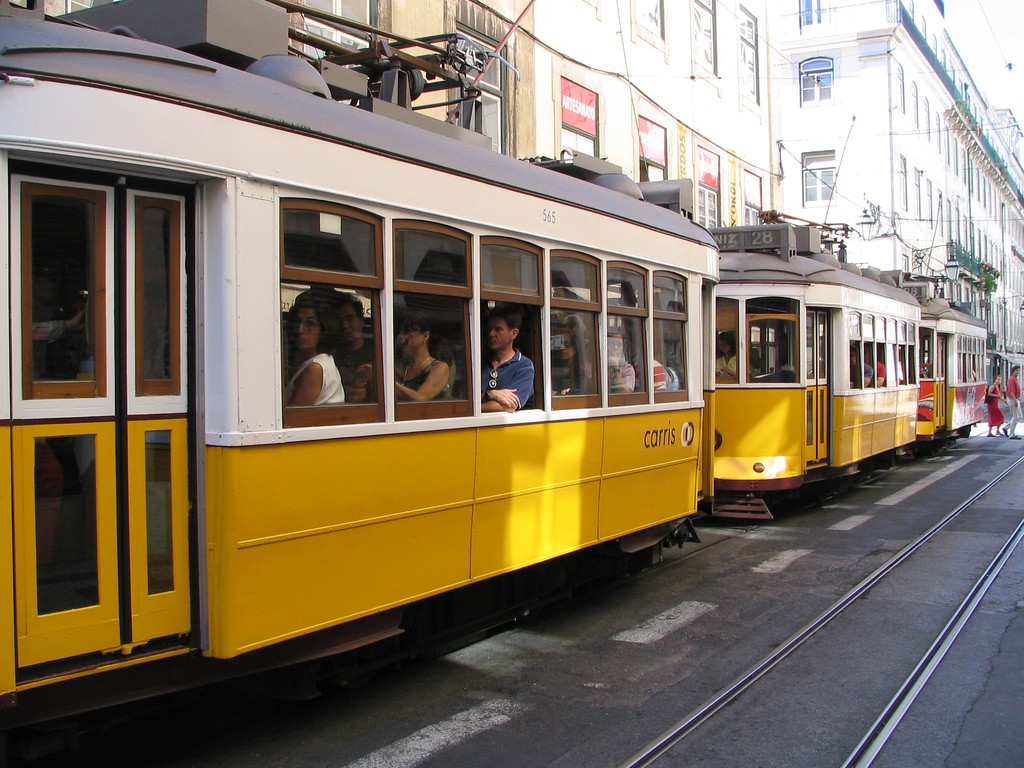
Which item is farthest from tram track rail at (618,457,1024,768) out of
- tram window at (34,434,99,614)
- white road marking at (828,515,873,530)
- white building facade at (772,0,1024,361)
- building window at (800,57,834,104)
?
building window at (800,57,834,104)

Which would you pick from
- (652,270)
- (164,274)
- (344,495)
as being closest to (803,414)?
(652,270)

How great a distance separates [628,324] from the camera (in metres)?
6.49

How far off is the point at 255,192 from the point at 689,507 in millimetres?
4743

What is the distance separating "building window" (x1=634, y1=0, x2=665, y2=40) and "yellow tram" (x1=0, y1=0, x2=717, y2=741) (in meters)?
12.2

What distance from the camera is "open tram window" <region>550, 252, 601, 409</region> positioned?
224 inches

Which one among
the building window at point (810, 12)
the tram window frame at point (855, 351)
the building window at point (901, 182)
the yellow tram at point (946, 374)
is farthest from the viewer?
the building window at point (810, 12)

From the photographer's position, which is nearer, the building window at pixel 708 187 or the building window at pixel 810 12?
the building window at pixel 708 187

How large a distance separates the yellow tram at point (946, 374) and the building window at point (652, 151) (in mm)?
5608

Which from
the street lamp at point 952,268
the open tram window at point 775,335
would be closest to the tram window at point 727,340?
the open tram window at point 775,335

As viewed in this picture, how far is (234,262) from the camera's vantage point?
3.76 metres

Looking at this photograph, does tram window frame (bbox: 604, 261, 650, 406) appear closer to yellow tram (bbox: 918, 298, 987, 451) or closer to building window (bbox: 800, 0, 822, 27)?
yellow tram (bbox: 918, 298, 987, 451)

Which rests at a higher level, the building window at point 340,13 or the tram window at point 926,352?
the building window at point 340,13

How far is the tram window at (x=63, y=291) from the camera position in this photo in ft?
11.0

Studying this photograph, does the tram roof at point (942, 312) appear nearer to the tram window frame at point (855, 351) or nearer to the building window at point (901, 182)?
the tram window frame at point (855, 351)
